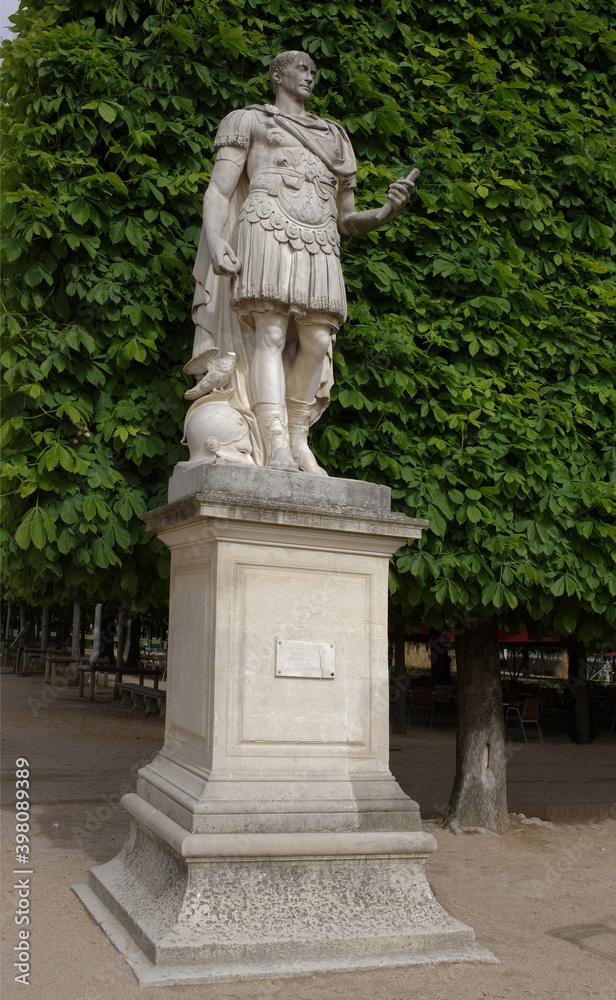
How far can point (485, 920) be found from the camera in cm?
553

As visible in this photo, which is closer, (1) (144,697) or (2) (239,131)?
(2) (239,131)

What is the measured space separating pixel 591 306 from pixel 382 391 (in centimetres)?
227

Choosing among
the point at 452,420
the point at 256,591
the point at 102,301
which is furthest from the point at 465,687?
the point at 102,301

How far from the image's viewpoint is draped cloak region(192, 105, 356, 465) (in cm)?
512

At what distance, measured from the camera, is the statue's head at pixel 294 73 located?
5441 mm

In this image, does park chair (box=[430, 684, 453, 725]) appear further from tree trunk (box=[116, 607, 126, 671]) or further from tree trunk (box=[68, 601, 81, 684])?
tree trunk (box=[68, 601, 81, 684])

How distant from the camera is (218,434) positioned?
16.8 feet

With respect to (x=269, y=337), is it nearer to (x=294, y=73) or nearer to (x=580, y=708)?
(x=294, y=73)

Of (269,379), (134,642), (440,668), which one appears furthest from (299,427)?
(134,642)

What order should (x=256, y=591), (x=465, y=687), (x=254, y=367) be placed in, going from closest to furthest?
(x=256, y=591), (x=254, y=367), (x=465, y=687)

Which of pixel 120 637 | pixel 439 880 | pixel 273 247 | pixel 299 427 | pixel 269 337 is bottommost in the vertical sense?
pixel 439 880

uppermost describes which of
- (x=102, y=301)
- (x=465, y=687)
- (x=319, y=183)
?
(x=319, y=183)

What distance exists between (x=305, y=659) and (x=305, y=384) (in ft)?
5.76

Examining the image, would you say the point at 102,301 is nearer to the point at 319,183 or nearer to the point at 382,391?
the point at 319,183
